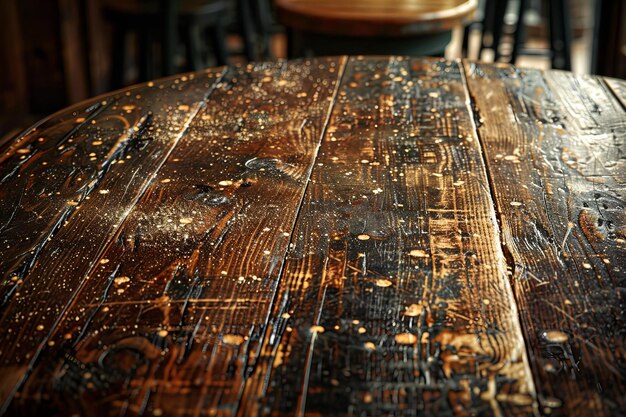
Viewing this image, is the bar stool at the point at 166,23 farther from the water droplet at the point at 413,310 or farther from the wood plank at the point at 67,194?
the water droplet at the point at 413,310

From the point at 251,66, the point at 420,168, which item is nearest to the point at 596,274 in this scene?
the point at 420,168

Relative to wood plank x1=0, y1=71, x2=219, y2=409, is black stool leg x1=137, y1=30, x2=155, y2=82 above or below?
below

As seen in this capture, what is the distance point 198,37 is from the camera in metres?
4.34

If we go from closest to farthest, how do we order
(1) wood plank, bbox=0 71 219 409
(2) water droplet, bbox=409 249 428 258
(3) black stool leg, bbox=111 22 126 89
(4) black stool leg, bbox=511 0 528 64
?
1. (1) wood plank, bbox=0 71 219 409
2. (2) water droplet, bbox=409 249 428 258
3. (3) black stool leg, bbox=111 22 126 89
4. (4) black stool leg, bbox=511 0 528 64

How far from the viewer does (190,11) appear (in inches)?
140

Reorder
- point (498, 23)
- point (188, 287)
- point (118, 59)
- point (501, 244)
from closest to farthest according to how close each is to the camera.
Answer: point (188, 287) < point (501, 244) < point (118, 59) < point (498, 23)

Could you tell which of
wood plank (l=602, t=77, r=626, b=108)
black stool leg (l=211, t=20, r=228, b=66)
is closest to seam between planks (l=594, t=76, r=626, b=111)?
wood plank (l=602, t=77, r=626, b=108)

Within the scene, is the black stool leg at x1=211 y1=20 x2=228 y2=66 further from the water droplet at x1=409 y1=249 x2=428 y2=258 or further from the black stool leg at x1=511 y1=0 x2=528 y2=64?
the water droplet at x1=409 y1=249 x2=428 y2=258

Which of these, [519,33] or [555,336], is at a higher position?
[555,336]

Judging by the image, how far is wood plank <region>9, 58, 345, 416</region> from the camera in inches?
30.7

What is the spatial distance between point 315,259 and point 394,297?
14cm

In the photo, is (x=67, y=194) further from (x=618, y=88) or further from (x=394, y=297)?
(x=618, y=88)

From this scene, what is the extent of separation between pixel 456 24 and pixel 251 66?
3.46ft

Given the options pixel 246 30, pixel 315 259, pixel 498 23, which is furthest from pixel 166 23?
pixel 315 259
